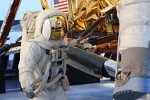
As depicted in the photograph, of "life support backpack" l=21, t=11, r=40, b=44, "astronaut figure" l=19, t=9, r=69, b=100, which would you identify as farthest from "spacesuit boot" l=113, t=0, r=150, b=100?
"life support backpack" l=21, t=11, r=40, b=44

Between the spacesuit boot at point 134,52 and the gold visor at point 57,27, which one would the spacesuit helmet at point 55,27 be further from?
the spacesuit boot at point 134,52

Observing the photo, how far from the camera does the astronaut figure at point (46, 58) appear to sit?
313cm

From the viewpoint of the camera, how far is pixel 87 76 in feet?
22.0

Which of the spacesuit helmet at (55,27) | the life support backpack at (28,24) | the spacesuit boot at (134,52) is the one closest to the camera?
the spacesuit boot at (134,52)

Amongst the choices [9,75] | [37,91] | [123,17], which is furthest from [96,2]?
[123,17]

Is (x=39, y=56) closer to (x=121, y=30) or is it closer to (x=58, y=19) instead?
(x=58, y=19)

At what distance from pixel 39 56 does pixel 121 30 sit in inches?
60.0

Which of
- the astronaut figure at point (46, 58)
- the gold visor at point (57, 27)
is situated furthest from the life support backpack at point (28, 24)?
the gold visor at point (57, 27)

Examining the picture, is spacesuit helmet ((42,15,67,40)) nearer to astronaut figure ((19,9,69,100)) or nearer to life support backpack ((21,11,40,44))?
astronaut figure ((19,9,69,100))

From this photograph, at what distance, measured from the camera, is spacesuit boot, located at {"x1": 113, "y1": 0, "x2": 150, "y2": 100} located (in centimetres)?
162

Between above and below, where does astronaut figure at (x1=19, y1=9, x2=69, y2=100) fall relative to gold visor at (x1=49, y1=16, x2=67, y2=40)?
below

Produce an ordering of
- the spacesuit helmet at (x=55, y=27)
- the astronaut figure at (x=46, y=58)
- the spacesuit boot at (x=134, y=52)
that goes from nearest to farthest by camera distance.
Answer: the spacesuit boot at (x=134, y=52) → the astronaut figure at (x=46, y=58) → the spacesuit helmet at (x=55, y=27)

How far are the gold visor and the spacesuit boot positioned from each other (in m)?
1.50

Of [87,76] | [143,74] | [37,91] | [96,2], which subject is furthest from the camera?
[87,76]
